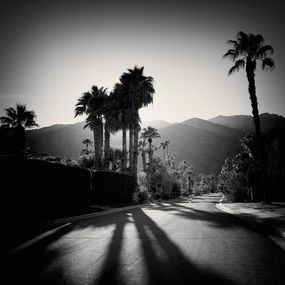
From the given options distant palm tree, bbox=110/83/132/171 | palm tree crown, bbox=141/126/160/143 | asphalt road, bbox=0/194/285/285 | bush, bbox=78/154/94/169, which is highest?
palm tree crown, bbox=141/126/160/143

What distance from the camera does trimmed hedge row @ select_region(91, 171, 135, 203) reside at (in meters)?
24.3

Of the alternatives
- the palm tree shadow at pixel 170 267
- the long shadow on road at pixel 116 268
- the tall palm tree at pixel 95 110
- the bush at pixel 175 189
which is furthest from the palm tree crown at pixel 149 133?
the long shadow on road at pixel 116 268

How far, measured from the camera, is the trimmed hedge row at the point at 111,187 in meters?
24.3

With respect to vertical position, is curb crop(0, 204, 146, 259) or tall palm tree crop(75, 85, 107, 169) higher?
tall palm tree crop(75, 85, 107, 169)

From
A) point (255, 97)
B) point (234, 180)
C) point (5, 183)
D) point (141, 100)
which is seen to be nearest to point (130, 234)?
point (5, 183)

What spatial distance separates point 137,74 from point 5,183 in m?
24.4

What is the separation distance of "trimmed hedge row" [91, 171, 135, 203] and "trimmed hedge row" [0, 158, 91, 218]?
3.41 m

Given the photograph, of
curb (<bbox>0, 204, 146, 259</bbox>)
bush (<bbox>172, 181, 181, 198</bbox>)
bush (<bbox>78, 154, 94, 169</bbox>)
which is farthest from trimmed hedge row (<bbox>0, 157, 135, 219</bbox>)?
bush (<bbox>172, 181, 181, 198</bbox>)

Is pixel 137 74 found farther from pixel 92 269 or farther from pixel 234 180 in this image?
pixel 92 269

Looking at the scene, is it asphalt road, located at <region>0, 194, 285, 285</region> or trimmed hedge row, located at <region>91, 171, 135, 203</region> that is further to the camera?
trimmed hedge row, located at <region>91, 171, 135, 203</region>

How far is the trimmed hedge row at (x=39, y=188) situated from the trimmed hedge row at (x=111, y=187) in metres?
3.41

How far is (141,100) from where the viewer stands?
34656 millimetres

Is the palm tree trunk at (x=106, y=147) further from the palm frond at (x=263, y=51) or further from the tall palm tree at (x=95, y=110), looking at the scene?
the palm frond at (x=263, y=51)

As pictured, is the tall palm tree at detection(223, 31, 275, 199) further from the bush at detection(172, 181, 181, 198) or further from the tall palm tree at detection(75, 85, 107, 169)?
the bush at detection(172, 181, 181, 198)
